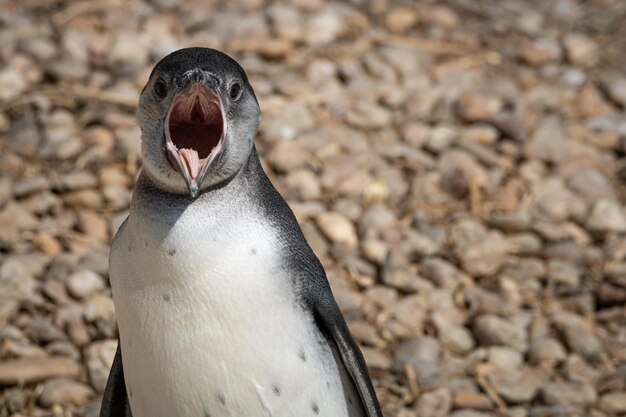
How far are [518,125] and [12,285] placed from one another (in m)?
1.87

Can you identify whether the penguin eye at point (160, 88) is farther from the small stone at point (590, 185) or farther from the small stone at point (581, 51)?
the small stone at point (581, 51)

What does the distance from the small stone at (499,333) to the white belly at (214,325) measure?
115 centimetres

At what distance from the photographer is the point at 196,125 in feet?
7.35

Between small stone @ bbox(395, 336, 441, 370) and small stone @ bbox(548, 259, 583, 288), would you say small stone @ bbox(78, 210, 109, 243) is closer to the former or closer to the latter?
small stone @ bbox(395, 336, 441, 370)

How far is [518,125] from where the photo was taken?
4277 mm

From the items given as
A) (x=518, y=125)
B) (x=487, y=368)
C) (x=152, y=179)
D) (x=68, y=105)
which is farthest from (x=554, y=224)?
(x=152, y=179)

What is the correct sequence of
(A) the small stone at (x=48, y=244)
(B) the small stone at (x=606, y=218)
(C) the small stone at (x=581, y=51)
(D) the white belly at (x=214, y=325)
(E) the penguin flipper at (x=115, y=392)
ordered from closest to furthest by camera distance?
(D) the white belly at (x=214, y=325) < (E) the penguin flipper at (x=115, y=392) < (A) the small stone at (x=48, y=244) < (B) the small stone at (x=606, y=218) < (C) the small stone at (x=581, y=51)

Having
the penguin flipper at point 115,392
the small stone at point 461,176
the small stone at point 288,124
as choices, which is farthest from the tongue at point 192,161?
the small stone at point 461,176

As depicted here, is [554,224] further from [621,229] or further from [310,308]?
[310,308]

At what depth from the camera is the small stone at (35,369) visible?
312cm

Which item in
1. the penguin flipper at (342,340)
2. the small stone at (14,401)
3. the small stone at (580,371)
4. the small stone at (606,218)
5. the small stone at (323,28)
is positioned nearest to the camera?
the penguin flipper at (342,340)

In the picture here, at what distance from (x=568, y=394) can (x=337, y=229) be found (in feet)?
3.06

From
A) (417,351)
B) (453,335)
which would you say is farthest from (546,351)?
(417,351)

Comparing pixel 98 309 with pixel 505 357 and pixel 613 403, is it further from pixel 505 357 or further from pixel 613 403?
pixel 613 403
